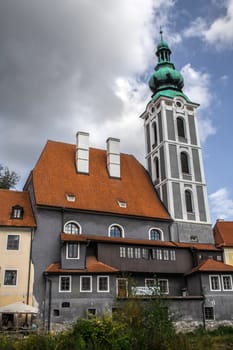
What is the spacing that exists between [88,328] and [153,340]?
2302 mm

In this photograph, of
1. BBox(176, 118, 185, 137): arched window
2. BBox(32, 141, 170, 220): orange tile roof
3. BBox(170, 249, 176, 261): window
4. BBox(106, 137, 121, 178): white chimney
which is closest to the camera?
BBox(170, 249, 176, 261): window

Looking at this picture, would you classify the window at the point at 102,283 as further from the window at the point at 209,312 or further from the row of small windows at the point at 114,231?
the window at the point at 209,312

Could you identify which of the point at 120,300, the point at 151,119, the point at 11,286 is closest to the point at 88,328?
the point at 120,300

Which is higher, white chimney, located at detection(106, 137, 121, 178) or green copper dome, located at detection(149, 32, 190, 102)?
green copper dome, located at detection(149, 32, 190, 102)

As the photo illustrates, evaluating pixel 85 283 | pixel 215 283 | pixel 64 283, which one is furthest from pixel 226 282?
pixel 64 283

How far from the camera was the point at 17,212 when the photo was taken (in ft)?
94.6

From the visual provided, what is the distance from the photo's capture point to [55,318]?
24.9m

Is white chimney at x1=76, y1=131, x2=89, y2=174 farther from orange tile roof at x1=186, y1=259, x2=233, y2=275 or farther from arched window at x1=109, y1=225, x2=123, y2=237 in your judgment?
orange tile roof at x1=186, y1=259, x2=233, y2=275

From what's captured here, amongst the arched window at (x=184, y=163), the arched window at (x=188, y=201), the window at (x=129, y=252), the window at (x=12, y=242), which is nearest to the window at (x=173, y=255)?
the window at (x=129, y=252)

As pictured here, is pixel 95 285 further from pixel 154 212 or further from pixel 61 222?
pixel 154 212

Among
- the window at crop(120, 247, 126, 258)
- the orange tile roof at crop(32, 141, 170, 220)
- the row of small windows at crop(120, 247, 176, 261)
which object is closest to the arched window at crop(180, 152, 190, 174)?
the orange tile roof at crop(32, 141, 170, 220)

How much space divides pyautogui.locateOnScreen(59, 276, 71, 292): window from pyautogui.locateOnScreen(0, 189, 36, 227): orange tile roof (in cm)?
461

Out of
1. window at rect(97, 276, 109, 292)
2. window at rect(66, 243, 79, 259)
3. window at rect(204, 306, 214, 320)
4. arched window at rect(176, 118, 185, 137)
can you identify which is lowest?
window at rect(204, 306, 214, 320)

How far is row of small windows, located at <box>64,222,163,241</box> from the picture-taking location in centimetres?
2977
